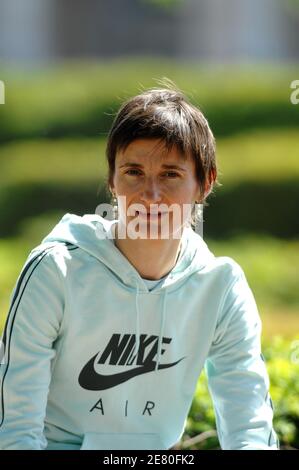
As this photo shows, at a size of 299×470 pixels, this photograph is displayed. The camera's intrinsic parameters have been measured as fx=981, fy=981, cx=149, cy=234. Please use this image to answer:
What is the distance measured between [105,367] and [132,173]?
49cm

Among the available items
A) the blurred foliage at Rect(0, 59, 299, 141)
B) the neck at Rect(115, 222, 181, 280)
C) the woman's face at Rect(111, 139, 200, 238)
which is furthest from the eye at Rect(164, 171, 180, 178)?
the blurred foliage at Rect(0, 59, 299, 141)

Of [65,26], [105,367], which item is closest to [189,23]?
[65,26]

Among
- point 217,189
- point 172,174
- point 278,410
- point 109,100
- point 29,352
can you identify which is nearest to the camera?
point 29,352

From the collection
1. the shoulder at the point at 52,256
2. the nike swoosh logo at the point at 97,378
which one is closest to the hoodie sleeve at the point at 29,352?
the shoulder at the point at 52,256

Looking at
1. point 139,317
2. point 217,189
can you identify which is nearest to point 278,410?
point 139,317

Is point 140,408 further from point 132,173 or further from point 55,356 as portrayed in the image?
point 132,173

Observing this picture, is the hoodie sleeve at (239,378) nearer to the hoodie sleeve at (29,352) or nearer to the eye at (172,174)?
the eye at (172,174)

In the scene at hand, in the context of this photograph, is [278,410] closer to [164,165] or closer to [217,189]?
[164,165]

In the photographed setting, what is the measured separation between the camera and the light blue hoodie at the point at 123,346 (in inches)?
92.4

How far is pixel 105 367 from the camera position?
2441 mm

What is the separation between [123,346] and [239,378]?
312mm

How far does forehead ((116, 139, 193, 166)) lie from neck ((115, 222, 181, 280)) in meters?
0.21

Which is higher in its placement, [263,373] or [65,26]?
[65,26]

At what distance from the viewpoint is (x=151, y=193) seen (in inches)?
93.7
